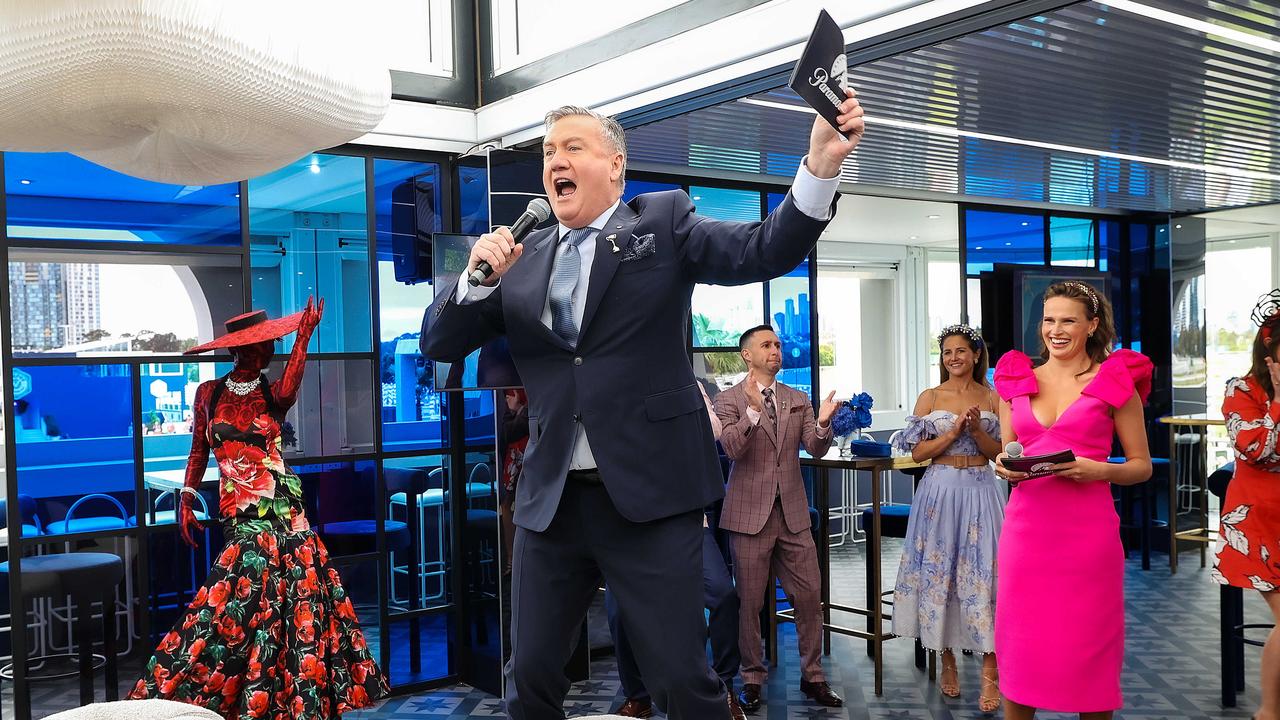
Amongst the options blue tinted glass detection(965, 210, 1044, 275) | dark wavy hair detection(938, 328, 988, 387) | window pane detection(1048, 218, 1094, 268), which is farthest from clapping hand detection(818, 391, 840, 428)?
window pane detection(1048, 218, 1094, 268)

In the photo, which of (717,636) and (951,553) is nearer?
(717,636)

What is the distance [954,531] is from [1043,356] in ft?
11.8

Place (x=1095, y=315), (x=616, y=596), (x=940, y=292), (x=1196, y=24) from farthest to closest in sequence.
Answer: (x=940, y=292)
(x=1196, y=24)
(x=1095, y=315)
(x=616, y=596)

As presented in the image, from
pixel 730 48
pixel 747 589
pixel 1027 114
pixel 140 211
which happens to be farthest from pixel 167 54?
pixel 1027 114

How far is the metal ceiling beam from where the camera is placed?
2.73 metres

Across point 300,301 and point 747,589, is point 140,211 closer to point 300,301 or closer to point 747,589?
point 300,301

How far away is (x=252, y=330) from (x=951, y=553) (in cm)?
286

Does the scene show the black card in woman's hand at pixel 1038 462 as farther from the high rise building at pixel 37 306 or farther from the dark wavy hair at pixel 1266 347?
the high rise building at pixel 37 306

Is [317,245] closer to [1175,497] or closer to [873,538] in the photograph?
[873,538]

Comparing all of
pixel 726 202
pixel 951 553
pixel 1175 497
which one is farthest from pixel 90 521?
pixel 1175 497

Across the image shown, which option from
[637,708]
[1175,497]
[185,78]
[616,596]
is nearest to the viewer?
[185,78]

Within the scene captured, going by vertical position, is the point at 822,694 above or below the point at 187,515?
below

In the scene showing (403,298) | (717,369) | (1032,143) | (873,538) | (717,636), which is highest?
(1032,143)

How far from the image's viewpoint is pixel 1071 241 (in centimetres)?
796
